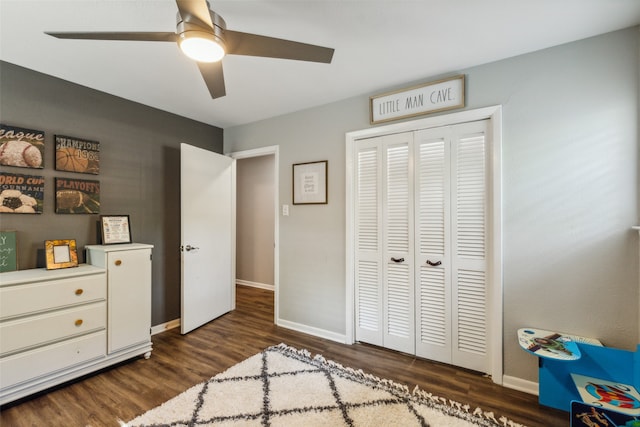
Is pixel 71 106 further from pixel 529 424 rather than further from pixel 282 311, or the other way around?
pixel 529 424

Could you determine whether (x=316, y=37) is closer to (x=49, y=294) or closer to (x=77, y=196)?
(x=77, y=196)

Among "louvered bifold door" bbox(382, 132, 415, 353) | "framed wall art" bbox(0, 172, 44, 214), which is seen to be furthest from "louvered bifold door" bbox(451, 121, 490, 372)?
"framed wall art" bbox(0, 172, 44, 214)

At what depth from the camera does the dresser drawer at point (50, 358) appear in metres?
1.85

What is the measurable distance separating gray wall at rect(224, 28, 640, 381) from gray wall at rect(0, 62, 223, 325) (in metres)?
2.80

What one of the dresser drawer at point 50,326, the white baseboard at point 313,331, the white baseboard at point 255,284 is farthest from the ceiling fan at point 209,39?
the white baseboard at point 255,284

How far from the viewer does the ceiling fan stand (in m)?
1.23

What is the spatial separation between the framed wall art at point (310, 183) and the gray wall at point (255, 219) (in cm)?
183

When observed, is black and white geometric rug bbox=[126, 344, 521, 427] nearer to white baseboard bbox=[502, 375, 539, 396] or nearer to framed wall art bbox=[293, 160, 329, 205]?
white baseboard bbox=[502, 375, 539, 396]

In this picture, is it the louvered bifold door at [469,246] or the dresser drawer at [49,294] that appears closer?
the dresser drawer at [49,294]

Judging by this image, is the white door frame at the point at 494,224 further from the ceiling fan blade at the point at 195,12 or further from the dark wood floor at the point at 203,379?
the ceiling fan blade at the point at 195,12

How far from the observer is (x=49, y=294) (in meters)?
2.02

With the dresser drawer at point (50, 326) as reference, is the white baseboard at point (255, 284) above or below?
below

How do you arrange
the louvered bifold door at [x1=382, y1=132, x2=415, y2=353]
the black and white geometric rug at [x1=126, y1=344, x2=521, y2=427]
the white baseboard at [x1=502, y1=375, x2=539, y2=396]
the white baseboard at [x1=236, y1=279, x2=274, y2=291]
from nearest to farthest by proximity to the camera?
the black and white geometric rug at [x1=126, y1=344, x2=521, y2=427], the white baseboard at [x1=502, y1=375, x2=539, y2=396], the louvered bifold door at [x1=382, y1=132, x2=415, y2=353], the white baseboard at [x1=236, y1=279, x2=274, y2=291]

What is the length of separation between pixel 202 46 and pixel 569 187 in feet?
7.93
